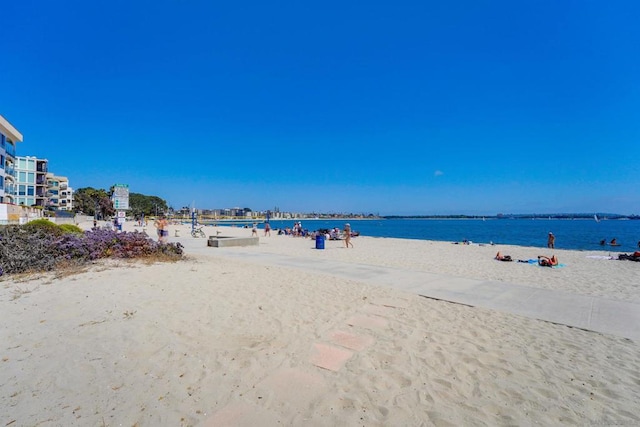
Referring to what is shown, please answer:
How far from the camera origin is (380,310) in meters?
5.92

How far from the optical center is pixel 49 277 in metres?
7.69

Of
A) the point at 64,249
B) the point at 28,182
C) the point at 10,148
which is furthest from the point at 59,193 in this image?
the point at 64,249

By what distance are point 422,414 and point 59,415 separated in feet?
10.6

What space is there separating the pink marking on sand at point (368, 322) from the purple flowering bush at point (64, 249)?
8.14 metres

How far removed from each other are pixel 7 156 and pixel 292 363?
55.8 meters

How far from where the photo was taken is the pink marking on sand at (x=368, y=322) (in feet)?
16.8

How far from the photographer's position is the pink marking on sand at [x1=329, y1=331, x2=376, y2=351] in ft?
14.2

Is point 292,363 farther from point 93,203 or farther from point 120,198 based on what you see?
point 93,203

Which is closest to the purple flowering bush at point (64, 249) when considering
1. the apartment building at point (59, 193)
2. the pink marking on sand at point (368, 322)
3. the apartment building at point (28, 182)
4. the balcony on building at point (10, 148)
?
the pink marking on sand at point (368, 322)

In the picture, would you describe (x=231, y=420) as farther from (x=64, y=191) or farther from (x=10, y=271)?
(x=64, y=191)

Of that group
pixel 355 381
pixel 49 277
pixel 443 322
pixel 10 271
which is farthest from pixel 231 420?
pixel 10 271

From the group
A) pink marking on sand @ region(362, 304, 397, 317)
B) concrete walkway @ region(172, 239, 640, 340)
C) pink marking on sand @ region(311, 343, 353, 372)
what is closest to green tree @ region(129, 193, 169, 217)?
concrete walkway @ region(172, 239, 640, 340)

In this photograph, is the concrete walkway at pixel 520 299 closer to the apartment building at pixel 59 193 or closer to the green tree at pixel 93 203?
the green tree at pixel 93 203

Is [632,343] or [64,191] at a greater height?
[64,191]
